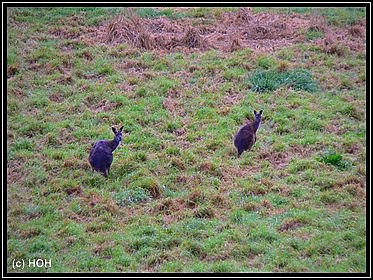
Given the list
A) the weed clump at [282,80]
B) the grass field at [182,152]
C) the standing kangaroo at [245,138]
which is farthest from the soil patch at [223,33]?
the standing kangaroo at [245,138]

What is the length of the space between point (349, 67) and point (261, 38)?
104 inches

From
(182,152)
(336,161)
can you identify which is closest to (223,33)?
(182,152)

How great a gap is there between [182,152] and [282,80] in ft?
12.9

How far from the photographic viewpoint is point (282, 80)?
46.6ft

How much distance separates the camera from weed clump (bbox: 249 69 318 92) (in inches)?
550

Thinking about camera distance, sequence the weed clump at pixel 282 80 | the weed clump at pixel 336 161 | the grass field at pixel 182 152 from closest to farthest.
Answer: the grass field at pixel 182 152 < the weed clump at pixel 336 161 < the weed clump at pixel 282 80

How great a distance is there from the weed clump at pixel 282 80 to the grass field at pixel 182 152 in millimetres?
41

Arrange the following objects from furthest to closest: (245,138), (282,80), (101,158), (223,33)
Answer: (223,33), (282,80), (245,138), (101,158)

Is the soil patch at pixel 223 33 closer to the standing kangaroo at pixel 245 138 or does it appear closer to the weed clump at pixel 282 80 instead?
the weed clump at pixel 282 80

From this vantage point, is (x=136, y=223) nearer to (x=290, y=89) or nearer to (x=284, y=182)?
(x=284, y=182)

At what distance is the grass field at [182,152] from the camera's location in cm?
873

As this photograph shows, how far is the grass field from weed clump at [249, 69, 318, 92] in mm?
41

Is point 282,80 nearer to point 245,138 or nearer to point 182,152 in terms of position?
point 245,138

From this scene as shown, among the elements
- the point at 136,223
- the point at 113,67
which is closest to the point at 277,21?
the point at 113,67
